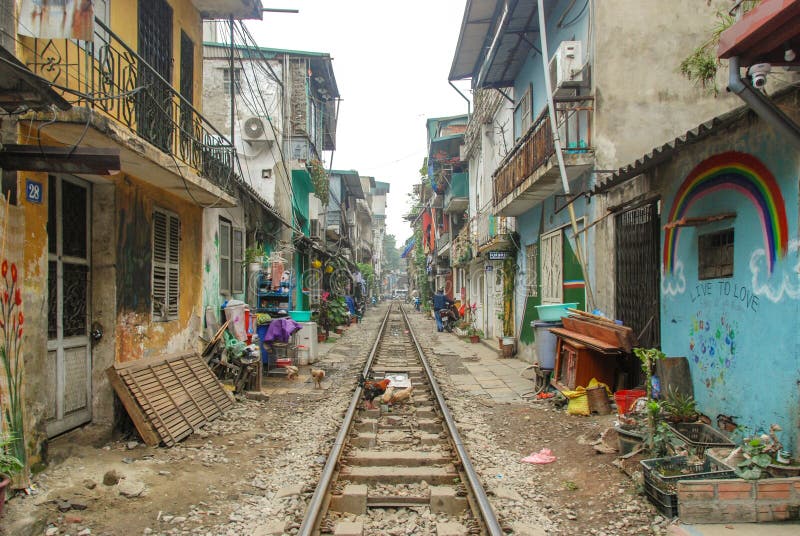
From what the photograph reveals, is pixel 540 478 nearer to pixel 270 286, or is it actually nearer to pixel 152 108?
pixel 152 108

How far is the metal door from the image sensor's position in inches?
301

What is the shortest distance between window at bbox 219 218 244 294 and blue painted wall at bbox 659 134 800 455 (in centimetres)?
810

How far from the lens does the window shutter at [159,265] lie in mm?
7816

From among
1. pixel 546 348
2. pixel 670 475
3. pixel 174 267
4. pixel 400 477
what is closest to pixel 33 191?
pixel 174 267

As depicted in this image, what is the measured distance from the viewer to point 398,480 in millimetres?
5363

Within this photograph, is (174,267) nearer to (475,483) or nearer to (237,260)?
(237,260)

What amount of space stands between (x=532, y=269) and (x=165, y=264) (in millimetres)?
8717

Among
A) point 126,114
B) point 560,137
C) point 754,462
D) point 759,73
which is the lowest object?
point 754,462

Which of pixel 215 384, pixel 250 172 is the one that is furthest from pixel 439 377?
pixel 250 172

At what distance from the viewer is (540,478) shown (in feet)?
18.1

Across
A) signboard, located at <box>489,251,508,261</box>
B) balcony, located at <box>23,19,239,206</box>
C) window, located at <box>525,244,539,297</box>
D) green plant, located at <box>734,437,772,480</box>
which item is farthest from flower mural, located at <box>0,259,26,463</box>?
signboard, located at <box>489,251,508,261</box>

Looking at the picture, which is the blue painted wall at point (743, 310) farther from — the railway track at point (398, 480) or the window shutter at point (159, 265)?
the window shutter at point (159, 265)

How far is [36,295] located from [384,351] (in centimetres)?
1202

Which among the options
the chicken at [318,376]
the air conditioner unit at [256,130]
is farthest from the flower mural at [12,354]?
the air conditioner unit at [256,130]
